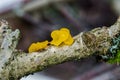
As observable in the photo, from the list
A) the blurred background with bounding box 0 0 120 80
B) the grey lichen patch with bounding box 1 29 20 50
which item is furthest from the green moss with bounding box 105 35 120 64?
the blurred background with bounding box 0 0 120 80

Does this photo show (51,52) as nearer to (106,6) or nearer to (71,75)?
(71,75)

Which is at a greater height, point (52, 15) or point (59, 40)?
point (52, 15)

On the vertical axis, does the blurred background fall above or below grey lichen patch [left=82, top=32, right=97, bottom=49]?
above

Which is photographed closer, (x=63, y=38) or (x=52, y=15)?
(x=63, y=38)

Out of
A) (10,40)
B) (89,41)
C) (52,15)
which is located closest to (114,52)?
(89,41)

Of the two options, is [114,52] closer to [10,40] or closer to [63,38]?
[63,38]

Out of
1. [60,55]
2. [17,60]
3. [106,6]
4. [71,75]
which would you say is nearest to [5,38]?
[17,60]

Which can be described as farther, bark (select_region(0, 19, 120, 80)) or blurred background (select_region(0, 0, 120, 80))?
blurred background (select_region(0, 0, 120, 80))

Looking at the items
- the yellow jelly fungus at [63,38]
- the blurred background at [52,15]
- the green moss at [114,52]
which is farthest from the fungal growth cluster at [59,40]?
the blurred background at [52,15]

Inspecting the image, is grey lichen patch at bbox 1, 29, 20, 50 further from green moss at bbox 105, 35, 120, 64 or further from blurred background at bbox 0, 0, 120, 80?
blurred background at bbox 0, 0, 120, 80
